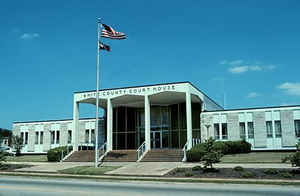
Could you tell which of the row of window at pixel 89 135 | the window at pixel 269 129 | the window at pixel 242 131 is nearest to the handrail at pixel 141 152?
the window at pixel 242 131

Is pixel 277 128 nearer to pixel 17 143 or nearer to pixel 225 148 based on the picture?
pixel 225 148

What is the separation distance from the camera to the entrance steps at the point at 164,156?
2866 centimetres

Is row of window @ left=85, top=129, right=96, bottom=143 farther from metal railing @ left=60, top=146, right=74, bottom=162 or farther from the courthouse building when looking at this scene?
metal railing @ left=60, top=146, right=74, bottom=162

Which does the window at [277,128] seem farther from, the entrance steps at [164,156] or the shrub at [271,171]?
the shrub at [271,171]

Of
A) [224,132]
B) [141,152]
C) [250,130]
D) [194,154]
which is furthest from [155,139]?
[194,154]

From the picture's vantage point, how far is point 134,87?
109 feet

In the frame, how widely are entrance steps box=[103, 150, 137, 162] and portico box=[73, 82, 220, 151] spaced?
4.36 feet

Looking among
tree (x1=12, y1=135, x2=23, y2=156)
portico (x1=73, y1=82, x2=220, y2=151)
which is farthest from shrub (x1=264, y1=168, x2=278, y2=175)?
tree (x1=12, y1=135, x2=23, y2=156)

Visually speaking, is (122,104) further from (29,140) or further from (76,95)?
(29,140)

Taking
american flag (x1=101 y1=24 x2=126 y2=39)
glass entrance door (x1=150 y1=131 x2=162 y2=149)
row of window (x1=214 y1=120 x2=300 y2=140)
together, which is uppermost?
american flag (x1=101 y1=24 x2=126 y2=39)

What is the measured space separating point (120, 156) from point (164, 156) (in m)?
4.49

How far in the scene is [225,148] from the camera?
30.0 meters

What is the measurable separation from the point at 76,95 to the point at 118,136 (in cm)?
757

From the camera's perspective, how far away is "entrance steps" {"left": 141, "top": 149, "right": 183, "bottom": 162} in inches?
1128
